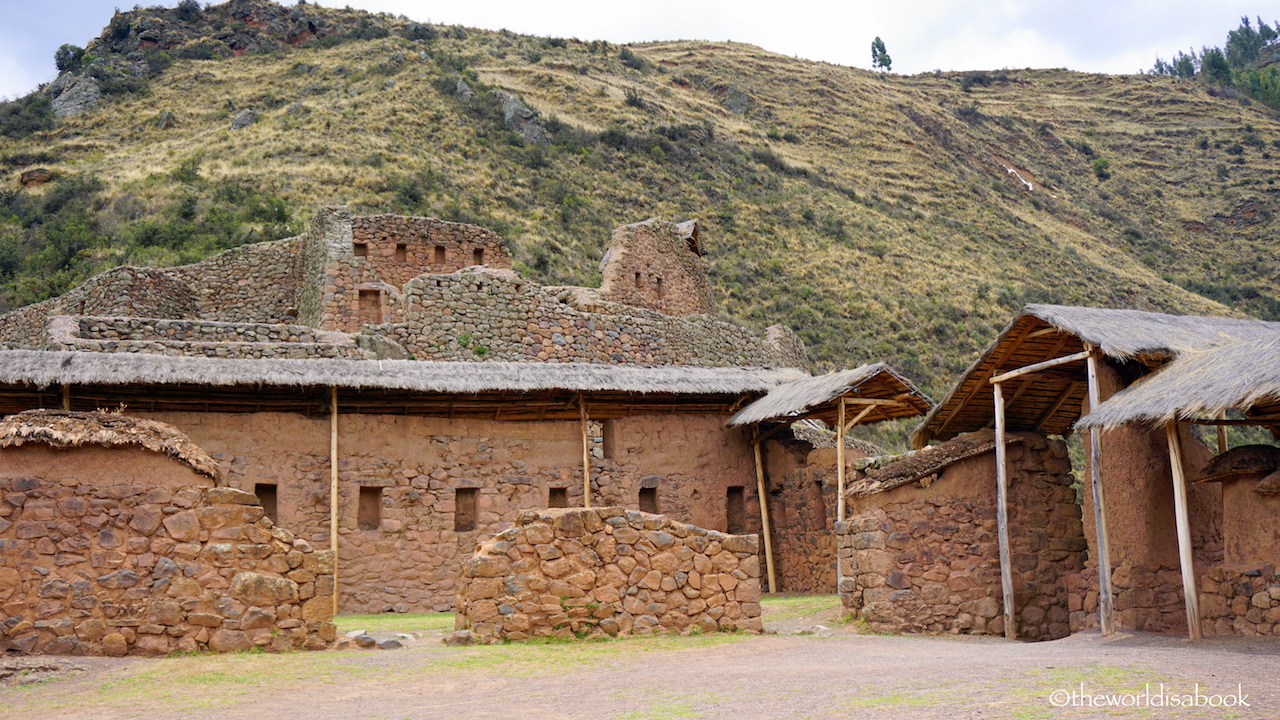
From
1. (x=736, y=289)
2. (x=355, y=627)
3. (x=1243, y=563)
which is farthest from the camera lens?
(x=736, y=289)

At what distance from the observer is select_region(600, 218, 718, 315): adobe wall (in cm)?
2572

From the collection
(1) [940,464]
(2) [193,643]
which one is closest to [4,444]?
(2) [193,643]

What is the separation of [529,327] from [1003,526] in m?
12.4

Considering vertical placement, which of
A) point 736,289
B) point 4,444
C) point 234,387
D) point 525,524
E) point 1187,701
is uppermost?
point 736,289

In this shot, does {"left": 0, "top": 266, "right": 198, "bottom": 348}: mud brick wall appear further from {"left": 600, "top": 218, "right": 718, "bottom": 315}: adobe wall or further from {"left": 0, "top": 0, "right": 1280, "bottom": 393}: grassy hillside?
{"left": 600, "top": 218, "right": 718, "bottom": 315}: adobe wall

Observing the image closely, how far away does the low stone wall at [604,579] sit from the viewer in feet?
31.8

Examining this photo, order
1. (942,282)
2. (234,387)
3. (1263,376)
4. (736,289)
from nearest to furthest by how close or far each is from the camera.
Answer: (1263,376)
(234,387)
(736,289)
(942,282)

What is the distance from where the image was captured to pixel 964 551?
41.5 ft

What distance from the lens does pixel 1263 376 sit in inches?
378

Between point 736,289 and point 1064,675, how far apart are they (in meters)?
35.6

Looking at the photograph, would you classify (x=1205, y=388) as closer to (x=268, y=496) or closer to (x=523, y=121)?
(x=268, y=496)

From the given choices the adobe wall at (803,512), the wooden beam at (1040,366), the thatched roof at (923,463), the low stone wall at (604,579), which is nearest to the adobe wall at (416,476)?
the adobe wall at (803,512)

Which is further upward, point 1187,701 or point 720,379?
point 720,379

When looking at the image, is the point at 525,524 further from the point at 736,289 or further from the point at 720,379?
the point at 736,289
